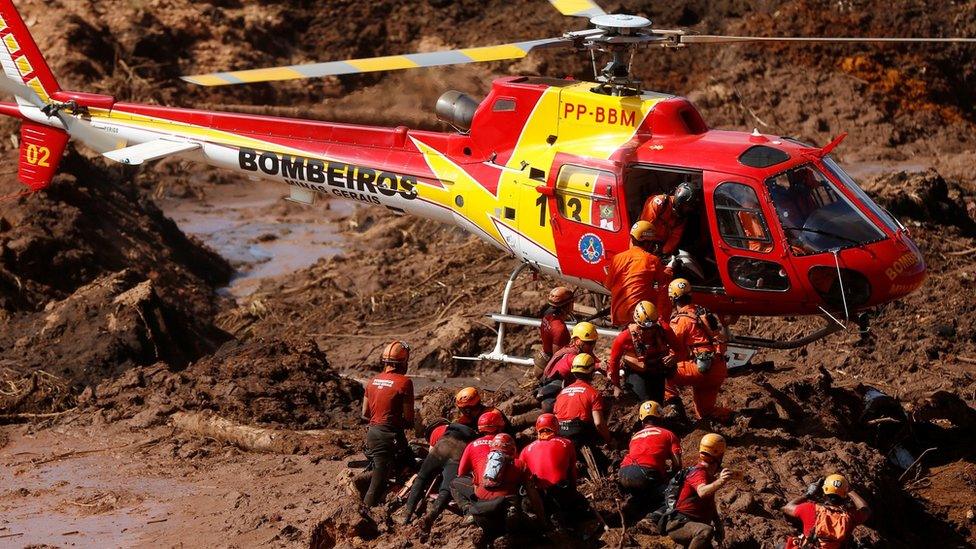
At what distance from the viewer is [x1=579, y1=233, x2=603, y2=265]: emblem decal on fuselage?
39.6 ft

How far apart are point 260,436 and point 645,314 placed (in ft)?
13.5

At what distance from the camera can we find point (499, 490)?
895 cm

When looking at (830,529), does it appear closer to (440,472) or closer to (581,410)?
(581,410)

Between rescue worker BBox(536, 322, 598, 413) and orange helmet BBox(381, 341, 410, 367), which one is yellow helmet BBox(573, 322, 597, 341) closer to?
rescue worker BBox(536, 322, 598, 413)

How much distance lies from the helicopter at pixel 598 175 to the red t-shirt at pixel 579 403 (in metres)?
2.14

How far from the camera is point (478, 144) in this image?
1307 centimetres

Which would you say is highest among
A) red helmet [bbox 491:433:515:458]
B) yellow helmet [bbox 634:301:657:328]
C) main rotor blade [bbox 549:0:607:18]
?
main rotor blade [bbox 549:0:607:18]

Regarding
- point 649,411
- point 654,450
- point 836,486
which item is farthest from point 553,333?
point 836,486

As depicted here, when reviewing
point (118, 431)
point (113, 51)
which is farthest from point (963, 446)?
point (113, 51)

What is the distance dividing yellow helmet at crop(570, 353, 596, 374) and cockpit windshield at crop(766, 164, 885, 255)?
7.38 feet

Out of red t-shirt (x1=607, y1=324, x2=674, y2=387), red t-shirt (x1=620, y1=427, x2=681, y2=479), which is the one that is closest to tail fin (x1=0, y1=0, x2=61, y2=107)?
red t-shirt (x1=607, y1=324, x2=674, y2=387)

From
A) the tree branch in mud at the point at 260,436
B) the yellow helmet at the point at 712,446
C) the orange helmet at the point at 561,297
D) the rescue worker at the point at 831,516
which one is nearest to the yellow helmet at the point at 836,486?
the rescue worker at the point at 831,516

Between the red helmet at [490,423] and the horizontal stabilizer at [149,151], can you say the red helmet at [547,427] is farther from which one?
the horizontal stabilizer at [149,151]

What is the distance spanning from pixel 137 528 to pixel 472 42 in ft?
56.5
